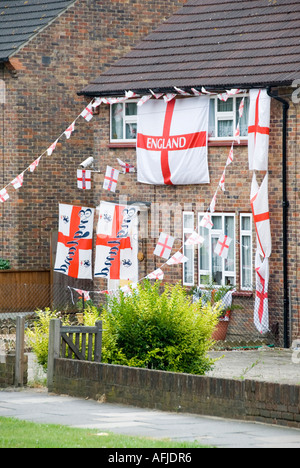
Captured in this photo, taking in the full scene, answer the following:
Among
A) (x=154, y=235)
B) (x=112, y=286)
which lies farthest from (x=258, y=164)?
(x=112, y=286)

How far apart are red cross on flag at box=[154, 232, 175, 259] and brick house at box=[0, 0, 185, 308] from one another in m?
4.48

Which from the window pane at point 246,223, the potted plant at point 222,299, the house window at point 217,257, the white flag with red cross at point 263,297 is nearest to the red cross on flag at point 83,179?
the house window at point 217,257

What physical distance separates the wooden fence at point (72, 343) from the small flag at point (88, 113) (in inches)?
454

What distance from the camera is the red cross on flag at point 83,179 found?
1062 inches

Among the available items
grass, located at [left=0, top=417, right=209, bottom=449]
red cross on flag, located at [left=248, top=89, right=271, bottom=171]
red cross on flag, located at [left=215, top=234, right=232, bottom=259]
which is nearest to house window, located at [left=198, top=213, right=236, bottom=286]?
red cross on flag, located at [left=215, top=234, right=232, bottom=259]

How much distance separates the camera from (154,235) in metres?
26.6

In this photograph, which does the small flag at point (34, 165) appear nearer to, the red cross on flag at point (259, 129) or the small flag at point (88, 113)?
the small flag at point (88, 113)

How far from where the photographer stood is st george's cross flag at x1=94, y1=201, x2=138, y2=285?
2673 centimetres

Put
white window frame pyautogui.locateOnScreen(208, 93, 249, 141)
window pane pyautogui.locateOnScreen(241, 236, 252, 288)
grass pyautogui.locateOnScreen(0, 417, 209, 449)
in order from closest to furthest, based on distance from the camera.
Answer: grass pyautogui.locateOnScreen(0, 417, 209, 449) < window pane pyautogui.locateOnScreen(241, 236, 252, 288) < white window frame pyautogui.locateOnScreen(208, 93, 249, 141)

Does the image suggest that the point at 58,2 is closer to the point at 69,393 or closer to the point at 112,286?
the point at 112,286

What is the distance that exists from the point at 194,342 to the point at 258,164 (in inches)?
348

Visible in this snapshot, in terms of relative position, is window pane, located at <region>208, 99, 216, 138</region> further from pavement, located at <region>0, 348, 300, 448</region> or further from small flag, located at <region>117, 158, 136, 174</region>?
pavement, located at <region>0, 348, 300, 448</region>

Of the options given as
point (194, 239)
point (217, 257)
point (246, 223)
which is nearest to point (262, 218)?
point (246, 223)

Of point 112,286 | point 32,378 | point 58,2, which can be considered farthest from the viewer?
point 58,2
